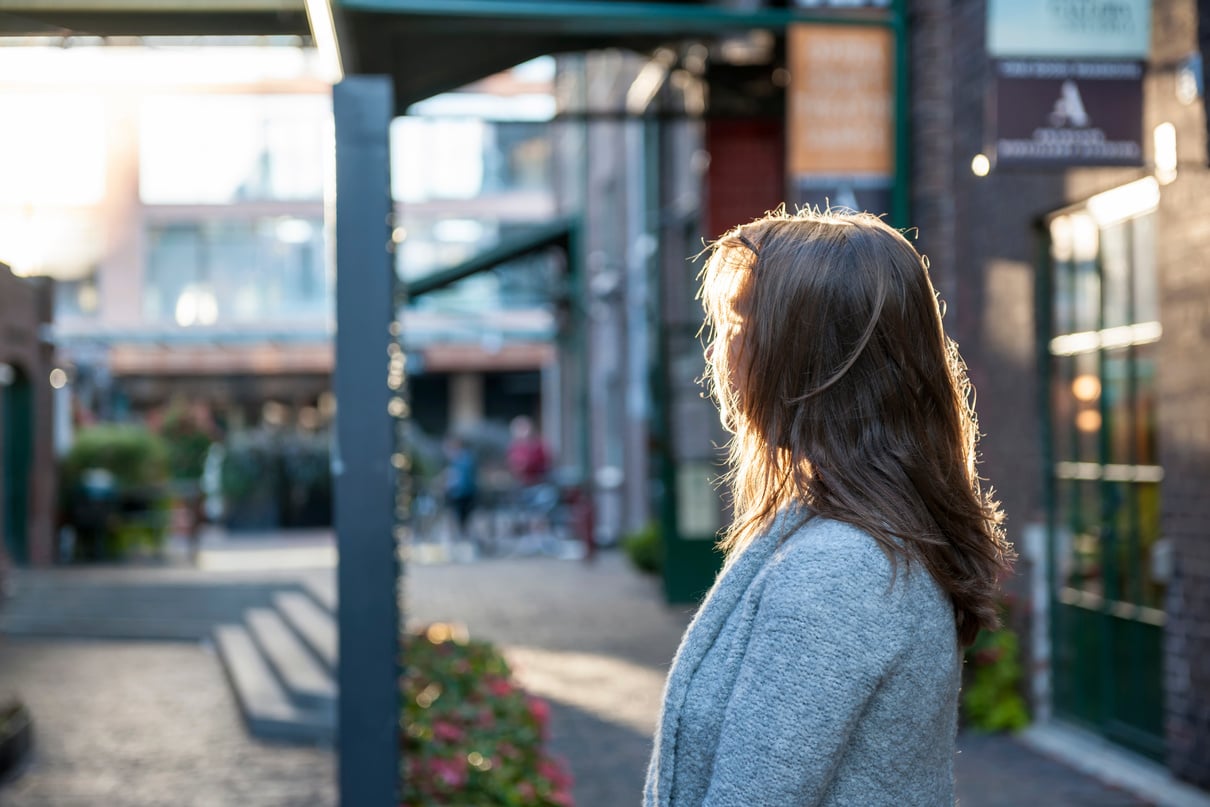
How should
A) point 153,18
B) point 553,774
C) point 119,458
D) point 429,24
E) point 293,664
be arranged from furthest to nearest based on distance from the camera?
point 119,458, point 293,664, point 429,24, point 553,774, point 153,18

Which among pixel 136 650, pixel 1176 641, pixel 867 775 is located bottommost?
pixel 136 650

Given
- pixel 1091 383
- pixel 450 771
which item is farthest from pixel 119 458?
pixel 450 771

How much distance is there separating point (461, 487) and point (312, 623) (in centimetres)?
992

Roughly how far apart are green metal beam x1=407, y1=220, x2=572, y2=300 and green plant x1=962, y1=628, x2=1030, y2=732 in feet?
29.9

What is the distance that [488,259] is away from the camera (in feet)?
54.2

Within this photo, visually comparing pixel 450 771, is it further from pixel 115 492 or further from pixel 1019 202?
pixel 115 492

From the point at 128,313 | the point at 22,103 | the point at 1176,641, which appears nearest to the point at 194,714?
the point at 22,103

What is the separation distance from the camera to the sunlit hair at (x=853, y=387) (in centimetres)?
154

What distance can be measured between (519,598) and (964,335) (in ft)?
24.4

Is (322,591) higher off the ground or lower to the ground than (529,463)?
lower

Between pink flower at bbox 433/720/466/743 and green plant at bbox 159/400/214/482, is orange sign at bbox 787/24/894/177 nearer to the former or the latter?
pink flower at bbox 433/720/466/743

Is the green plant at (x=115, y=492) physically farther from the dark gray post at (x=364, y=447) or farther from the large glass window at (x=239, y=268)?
the large glass window at (x=239, y=268)

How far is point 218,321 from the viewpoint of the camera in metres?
38.6

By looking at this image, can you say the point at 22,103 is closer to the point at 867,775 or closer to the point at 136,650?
the point at 867,775
